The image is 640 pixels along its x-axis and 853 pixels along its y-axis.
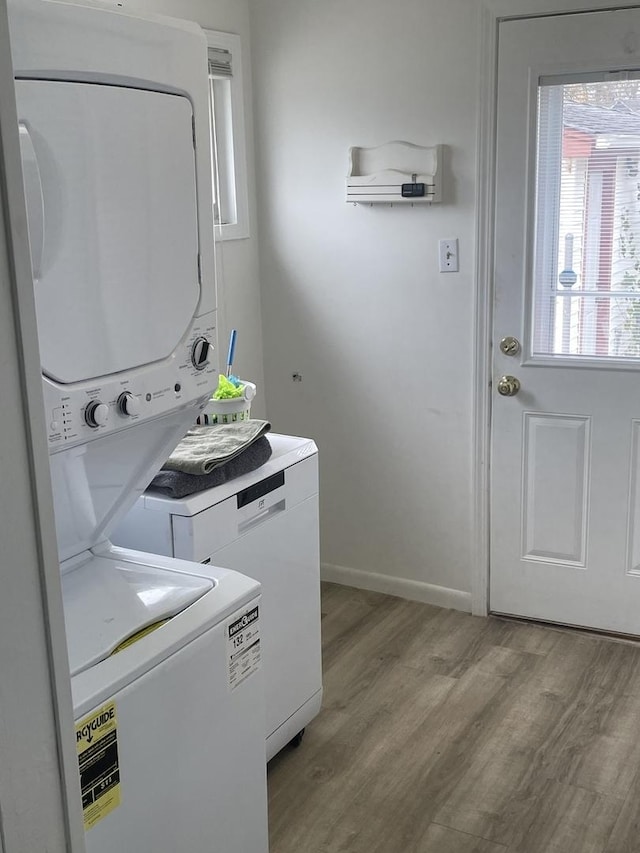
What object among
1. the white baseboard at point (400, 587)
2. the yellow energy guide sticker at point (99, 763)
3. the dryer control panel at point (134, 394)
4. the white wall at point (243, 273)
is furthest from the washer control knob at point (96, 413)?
the white baseboard at point (400, 587)

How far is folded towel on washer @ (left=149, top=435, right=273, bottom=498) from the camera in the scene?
2.05 metres

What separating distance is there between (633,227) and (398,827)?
188cm

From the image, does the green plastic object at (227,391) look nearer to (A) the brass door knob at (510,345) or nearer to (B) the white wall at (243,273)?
(B) the white wall at (243,273)

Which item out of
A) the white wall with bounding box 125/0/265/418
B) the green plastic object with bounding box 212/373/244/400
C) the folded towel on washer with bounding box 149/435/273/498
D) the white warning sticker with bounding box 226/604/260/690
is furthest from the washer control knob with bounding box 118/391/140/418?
the white wall with bounding box 125/0/265/418

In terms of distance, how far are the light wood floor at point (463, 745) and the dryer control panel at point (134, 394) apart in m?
1.20

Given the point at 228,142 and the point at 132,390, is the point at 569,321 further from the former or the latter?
the point at 132,390

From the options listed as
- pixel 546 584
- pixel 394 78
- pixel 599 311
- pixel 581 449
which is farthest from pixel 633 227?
pixel 546 584

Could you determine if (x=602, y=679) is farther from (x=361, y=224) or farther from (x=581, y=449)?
(x=361, y=224)

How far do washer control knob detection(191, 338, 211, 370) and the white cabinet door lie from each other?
5 centimetres

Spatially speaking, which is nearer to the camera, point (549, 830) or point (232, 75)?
point (549, 830)

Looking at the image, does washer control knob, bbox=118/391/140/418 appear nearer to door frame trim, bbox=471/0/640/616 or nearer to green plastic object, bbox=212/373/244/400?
green plastic object, bbox=212/373/244/400

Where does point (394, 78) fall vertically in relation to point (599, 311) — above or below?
above

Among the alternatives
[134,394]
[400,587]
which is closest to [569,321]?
[400,587]

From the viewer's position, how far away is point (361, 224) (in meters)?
3.30
